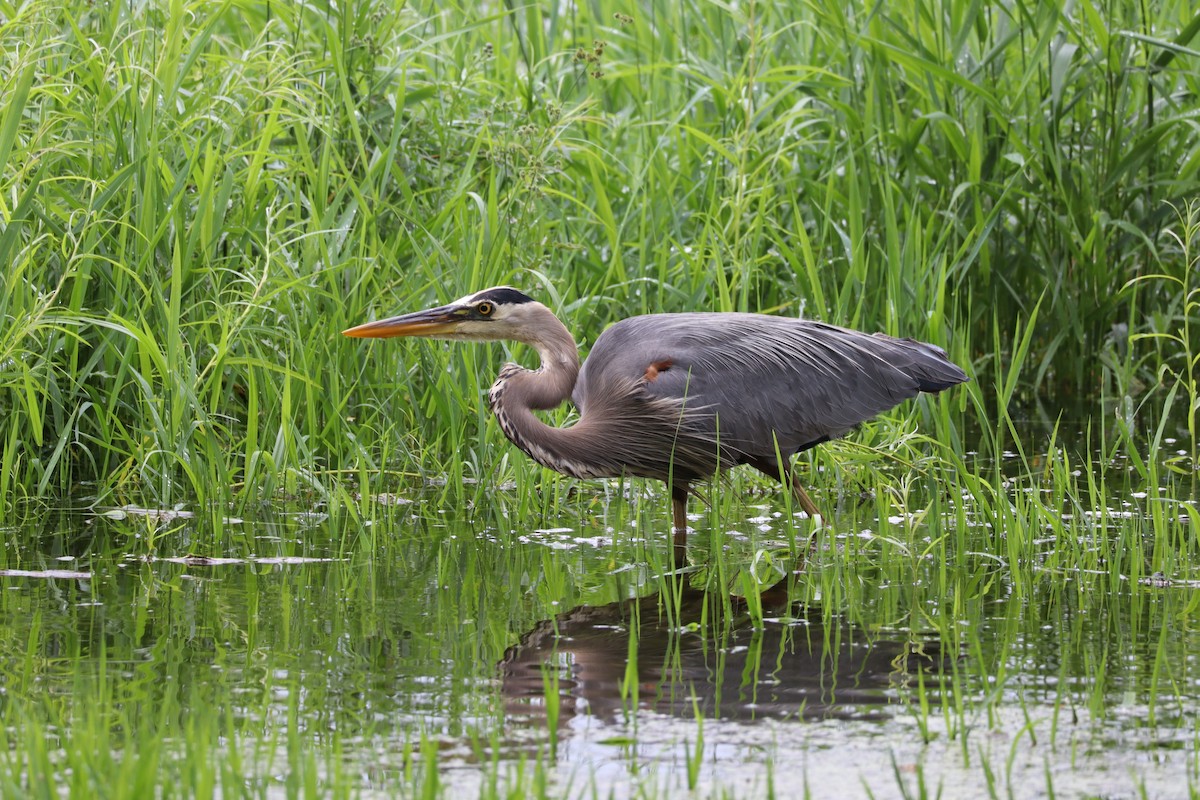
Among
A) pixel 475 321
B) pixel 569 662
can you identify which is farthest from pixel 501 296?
pixel 569 662

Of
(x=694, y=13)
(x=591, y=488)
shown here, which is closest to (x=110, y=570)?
(x=591, y=488)

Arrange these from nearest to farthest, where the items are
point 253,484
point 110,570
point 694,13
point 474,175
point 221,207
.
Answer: point 110,570 → point 253,484 → point 221,207 → point 474,175 → point 694,13

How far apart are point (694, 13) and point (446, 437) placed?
3.09 metres

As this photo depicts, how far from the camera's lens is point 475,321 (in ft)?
18.6

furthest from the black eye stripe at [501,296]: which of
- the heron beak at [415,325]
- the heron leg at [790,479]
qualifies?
the heron leg at [790,479]

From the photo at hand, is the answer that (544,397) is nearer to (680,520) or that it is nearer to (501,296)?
(501,296)

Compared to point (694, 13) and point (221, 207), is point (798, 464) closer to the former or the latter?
point (221, 207)

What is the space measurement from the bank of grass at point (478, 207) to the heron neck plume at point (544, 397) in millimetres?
265

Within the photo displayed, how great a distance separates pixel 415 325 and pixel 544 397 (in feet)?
1.67

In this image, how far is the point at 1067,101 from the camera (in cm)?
749

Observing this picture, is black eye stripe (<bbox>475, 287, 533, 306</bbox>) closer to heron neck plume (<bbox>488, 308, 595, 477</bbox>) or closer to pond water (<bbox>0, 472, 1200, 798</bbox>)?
heron neck plume (<bbox>488, 308, 595, 477</bbox>)

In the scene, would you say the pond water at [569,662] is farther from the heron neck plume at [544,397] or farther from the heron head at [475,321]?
the heron head at [475,321]

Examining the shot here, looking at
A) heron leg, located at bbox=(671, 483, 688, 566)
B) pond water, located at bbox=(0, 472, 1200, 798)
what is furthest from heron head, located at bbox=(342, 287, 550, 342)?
heron leg, located at bbox=(671, 483, 688, 566)

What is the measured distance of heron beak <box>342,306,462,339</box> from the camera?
5.57 m
